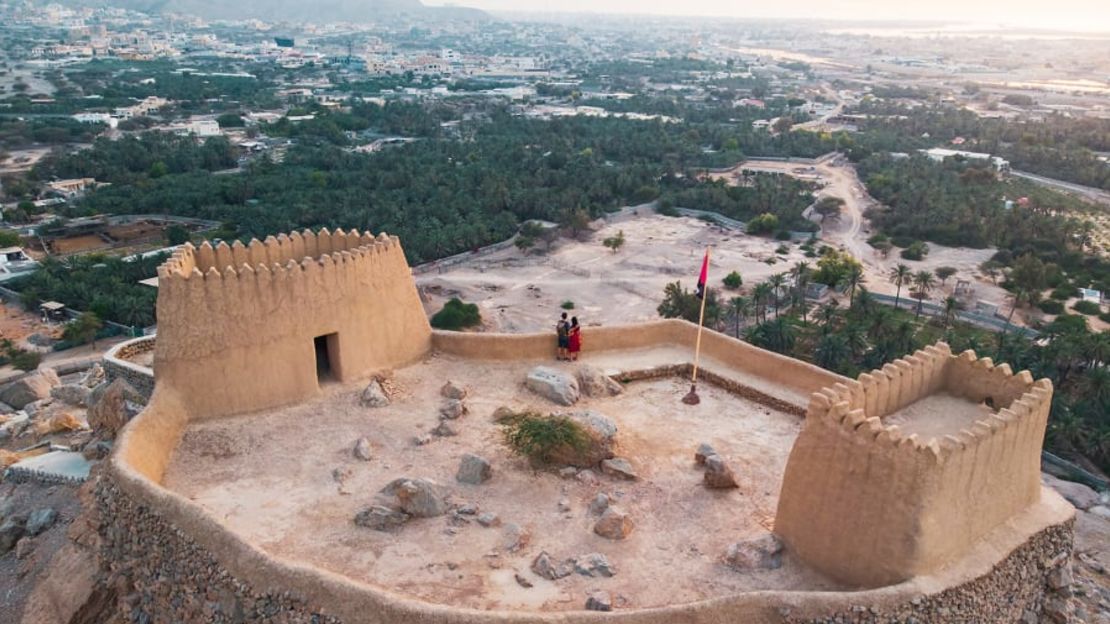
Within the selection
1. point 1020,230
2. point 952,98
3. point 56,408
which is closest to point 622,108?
point 952,98

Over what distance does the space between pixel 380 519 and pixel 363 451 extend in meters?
2.17

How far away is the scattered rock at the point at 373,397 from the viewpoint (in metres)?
15.6

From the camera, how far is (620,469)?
44.1 feet

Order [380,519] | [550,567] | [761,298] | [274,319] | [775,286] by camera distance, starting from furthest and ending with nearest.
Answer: [775,286], [761,298], [274,319], [380,519], [550,567]

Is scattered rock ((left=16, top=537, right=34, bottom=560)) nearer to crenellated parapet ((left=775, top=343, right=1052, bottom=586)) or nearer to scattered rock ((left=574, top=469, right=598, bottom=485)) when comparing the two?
scattered rock ((left=574, top=469, right=598, bottom=485))

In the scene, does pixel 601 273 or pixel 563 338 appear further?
pixel 601 273

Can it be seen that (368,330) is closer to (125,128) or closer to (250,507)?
(250,507)

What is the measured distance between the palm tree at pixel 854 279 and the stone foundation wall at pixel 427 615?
116 feet

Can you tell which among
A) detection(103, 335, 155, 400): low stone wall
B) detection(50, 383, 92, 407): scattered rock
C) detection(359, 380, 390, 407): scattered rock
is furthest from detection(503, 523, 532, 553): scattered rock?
detection(50, 383, 92, 407): scattered rock

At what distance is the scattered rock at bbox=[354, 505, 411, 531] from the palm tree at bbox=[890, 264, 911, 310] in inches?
1644

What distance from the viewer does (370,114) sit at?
109188 mm

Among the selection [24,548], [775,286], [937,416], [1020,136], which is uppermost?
[937,416]

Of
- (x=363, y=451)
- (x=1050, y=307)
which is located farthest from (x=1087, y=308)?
(x=363, y=451)

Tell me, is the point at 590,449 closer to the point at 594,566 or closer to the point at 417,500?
the point at 594,566
